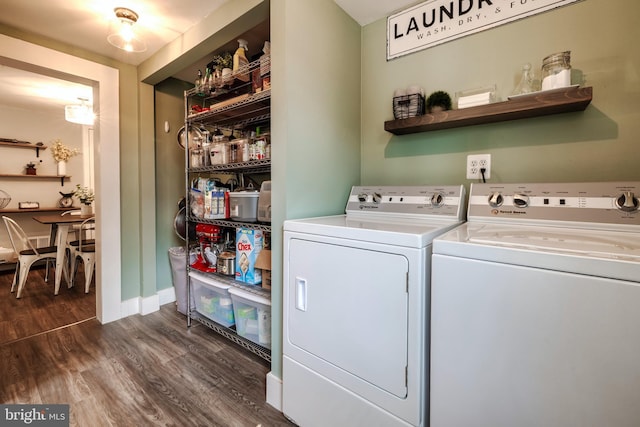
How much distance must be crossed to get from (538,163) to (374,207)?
0.81 meters

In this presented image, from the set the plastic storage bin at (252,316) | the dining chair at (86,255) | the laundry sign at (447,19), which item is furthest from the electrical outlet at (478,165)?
the dining chair at (86,255)

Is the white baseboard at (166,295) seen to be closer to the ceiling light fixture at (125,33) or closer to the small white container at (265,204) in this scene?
the small white container at (265,204)

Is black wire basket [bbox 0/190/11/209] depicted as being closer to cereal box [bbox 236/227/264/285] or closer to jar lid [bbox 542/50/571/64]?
cereal box [bbox 236/227/264/285]

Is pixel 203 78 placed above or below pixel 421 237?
above

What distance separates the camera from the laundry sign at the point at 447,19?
1.37 m

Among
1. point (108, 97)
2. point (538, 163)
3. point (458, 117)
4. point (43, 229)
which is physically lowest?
point (43, 229)

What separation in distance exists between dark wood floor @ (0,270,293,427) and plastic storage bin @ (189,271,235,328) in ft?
0.53

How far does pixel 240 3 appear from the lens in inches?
63.9

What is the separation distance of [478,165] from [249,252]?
55.7 inches

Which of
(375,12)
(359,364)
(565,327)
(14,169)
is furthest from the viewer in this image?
(14,169)

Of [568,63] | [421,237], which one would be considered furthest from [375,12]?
[421,237]

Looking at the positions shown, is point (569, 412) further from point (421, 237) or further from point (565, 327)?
point (421, 237)

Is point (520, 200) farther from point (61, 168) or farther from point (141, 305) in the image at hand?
point (61, 168)

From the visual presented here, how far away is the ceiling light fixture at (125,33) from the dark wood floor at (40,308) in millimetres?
2203
